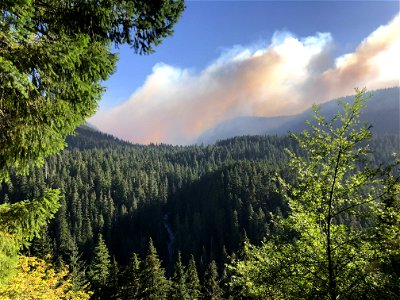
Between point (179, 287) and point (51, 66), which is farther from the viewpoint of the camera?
point (179, 287)

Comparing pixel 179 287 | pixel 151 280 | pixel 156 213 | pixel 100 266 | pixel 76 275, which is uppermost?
pixel 100 266

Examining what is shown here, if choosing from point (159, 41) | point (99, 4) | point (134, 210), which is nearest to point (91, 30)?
point (99, 4)

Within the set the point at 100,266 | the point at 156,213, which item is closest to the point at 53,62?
the point at 100,266

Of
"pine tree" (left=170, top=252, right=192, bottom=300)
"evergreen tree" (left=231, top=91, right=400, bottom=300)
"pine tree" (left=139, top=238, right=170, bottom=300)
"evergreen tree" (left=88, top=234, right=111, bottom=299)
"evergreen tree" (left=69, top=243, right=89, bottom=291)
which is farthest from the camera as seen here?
"evergreen tree" (left=88, top=234, right=111, bottom=299)

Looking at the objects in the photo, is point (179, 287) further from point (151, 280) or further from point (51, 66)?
point (51, 66)

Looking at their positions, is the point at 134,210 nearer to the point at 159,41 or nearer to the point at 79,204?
the point at 79,204

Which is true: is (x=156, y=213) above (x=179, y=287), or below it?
below

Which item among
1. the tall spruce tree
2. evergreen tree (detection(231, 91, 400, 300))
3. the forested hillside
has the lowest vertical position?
the forested hillside

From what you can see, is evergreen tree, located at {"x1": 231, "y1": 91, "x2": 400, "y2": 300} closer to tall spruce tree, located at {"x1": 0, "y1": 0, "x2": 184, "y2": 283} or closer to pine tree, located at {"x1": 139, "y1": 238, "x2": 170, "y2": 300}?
tall spruce tree, located at {"x1": 0, "y1": 0, "x2": 184, "y2": 283}

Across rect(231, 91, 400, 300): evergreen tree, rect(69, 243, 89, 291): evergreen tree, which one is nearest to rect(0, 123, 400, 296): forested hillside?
rect(69, 243, 89, 291): evergreen tree

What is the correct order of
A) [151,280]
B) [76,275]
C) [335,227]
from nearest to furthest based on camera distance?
[335,227] → [151,280] → [76,275]

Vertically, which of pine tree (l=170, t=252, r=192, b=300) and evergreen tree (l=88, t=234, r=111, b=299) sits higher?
evergreen tree (l=88, t=234, r=111, b=299)

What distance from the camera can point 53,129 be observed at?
7.31 m

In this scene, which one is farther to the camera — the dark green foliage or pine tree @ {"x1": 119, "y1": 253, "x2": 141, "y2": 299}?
pine tree @ {"x1": 119, "y1": 253, "x2": 141, "y2": 299}
